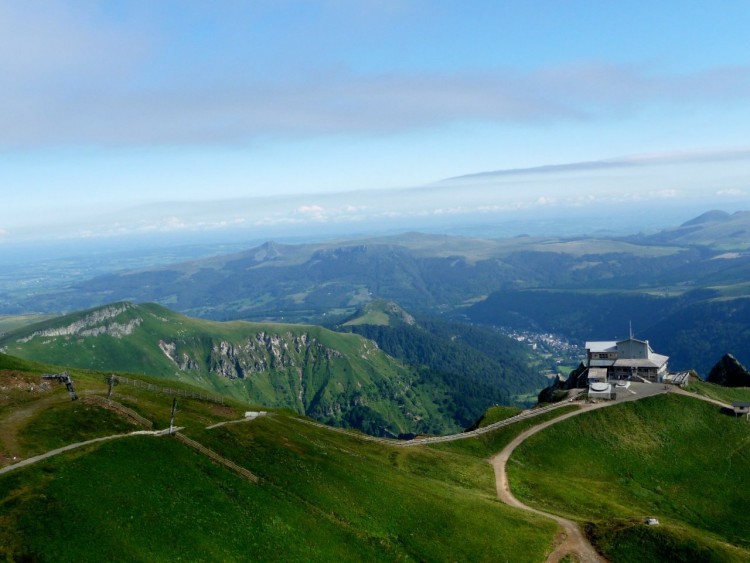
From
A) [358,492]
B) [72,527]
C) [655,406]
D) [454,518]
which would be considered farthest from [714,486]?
[72,527]

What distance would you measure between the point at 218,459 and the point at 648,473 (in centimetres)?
9165

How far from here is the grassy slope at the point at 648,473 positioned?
84.8 metres

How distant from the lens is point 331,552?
2240 inches

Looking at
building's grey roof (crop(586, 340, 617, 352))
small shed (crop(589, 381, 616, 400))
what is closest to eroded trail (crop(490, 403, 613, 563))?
small shed (crop(589, 381, 616, 400))

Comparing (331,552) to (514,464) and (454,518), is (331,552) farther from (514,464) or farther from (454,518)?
(514,464)

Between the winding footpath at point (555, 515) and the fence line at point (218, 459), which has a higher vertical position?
the fence line at point (218, 459)

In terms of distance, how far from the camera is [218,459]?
66.9 meters

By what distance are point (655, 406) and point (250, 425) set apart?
102635mm

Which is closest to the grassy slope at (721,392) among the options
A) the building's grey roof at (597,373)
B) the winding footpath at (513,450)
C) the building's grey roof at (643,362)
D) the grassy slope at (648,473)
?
the winding footpath at (513,450)

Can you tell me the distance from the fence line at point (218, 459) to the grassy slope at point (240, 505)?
138 cm

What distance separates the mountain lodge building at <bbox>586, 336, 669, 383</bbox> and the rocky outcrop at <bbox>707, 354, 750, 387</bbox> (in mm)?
30706

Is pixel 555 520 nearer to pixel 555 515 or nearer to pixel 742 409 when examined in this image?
pixel 555 515

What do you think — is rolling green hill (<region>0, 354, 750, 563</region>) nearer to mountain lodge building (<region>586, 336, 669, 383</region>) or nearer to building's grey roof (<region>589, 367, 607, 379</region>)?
building's grey roof (<region>589, 367, 607, 379</region>)

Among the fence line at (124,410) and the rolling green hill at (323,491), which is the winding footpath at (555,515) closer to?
the rolling green hill at (323,491)
